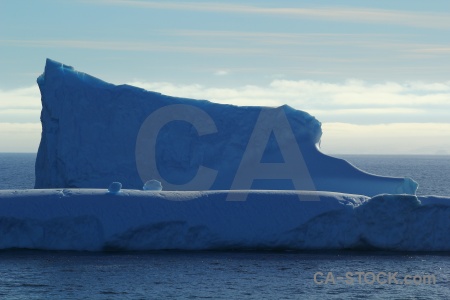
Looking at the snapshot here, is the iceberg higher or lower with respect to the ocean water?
higher

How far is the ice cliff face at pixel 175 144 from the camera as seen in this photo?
25.7 metres

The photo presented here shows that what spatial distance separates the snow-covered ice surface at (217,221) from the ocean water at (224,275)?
311 millimetres

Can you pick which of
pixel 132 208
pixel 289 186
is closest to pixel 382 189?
pixel 289 186

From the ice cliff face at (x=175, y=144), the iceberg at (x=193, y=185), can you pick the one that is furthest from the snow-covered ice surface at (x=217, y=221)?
the ice cliff face at (x=175, y=144)

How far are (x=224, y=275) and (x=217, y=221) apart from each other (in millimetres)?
2849

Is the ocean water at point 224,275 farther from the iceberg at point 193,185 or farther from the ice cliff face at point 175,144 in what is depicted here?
the ice cliff face at point 175,144

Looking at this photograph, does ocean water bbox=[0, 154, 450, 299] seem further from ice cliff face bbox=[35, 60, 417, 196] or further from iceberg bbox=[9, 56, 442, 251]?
ice cliff face bbox=[35, 60, 417, 196]

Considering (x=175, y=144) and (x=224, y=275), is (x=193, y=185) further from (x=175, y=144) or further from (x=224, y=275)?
(x=224, y=275)

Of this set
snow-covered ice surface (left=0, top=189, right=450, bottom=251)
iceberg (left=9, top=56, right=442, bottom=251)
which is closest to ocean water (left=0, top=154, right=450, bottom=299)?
snow-covered ice surface (left=0, top=189, right=450, bottom=251)

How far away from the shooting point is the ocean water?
54.1 ft

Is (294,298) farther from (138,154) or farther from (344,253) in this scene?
(138,154)

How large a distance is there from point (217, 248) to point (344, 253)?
10.3ft

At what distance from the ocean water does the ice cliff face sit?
5.30 meters

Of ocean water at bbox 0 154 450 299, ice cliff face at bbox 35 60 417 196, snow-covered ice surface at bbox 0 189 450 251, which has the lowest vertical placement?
ocean water at bbox 0 154 450 299
